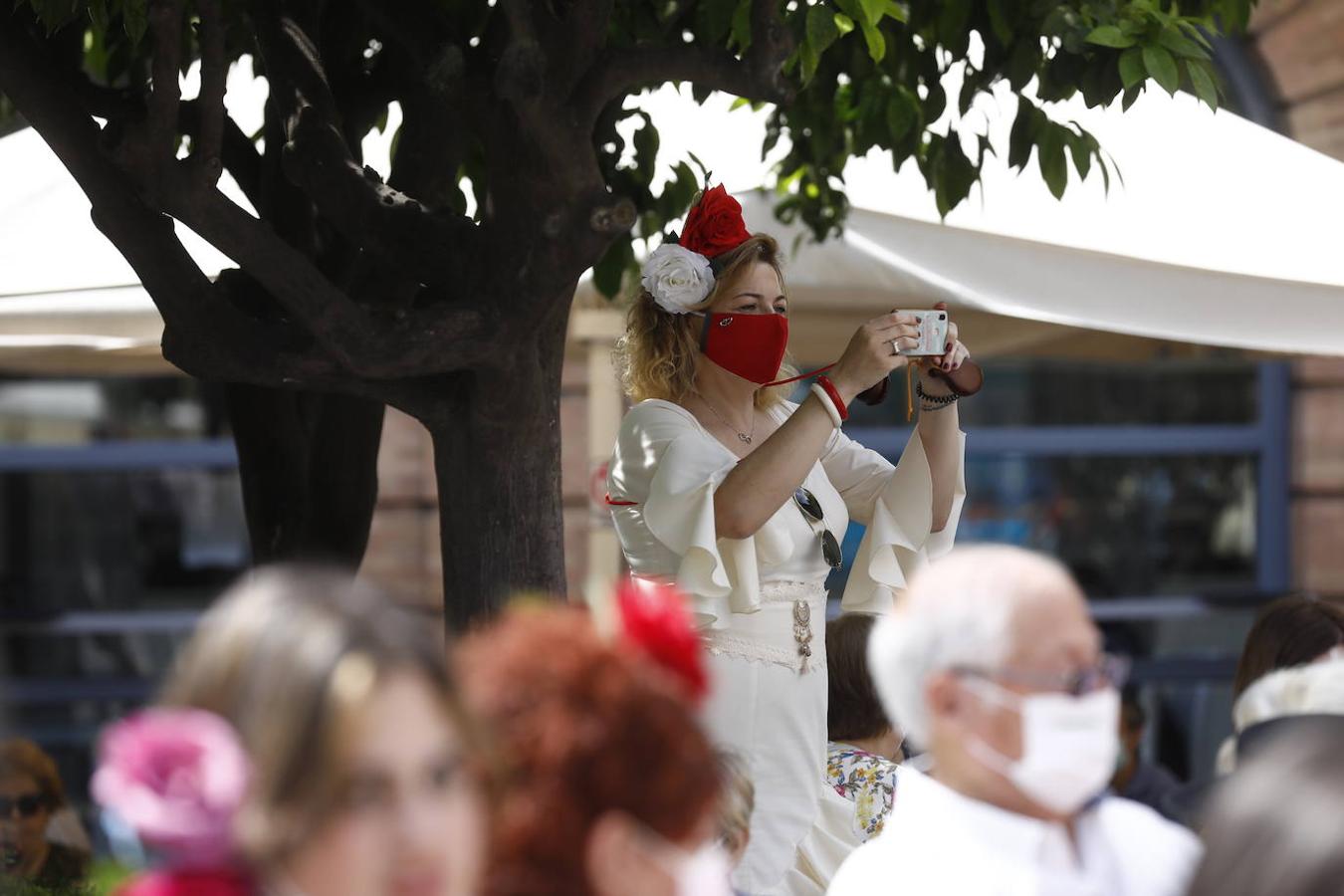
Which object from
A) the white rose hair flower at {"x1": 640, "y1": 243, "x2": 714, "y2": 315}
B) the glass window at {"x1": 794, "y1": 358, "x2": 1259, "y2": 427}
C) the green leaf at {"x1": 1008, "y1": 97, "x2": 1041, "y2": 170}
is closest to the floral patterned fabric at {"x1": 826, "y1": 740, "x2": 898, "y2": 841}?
the white rose hair flower at {"x1": 640, "y1": 243, "x2": 714, "y2": 315}

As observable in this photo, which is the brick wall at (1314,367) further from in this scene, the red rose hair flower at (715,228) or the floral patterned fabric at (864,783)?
the red rose hair flower at (715,228)

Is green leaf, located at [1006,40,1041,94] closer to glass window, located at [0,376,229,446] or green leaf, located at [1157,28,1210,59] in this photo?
green leaf, located at [1157,28,1210,59]

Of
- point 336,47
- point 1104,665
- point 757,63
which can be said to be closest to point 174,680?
point 1104,665

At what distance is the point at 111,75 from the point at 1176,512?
18.2 feet

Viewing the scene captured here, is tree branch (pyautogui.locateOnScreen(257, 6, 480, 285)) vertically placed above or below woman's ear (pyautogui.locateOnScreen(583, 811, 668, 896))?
above

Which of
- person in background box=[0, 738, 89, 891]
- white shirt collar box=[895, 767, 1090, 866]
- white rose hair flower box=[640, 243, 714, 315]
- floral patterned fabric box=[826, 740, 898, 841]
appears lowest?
person in background box=[0, 738, 89, 891]

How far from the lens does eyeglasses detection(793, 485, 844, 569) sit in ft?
A: 10.5

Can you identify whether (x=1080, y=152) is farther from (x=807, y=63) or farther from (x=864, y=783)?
(x=864, y=783)

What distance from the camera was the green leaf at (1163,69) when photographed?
2863mm

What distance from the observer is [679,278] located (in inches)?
125

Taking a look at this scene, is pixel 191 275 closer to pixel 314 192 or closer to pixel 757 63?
pixel 314 192

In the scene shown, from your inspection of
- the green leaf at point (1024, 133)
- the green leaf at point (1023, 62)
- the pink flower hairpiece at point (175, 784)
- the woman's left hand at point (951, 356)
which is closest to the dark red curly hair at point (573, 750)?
the pink flower hairpiece at point (175, 784)

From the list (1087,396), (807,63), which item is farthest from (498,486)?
(1087,396)

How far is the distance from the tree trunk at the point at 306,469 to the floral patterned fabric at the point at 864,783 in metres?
1.08
